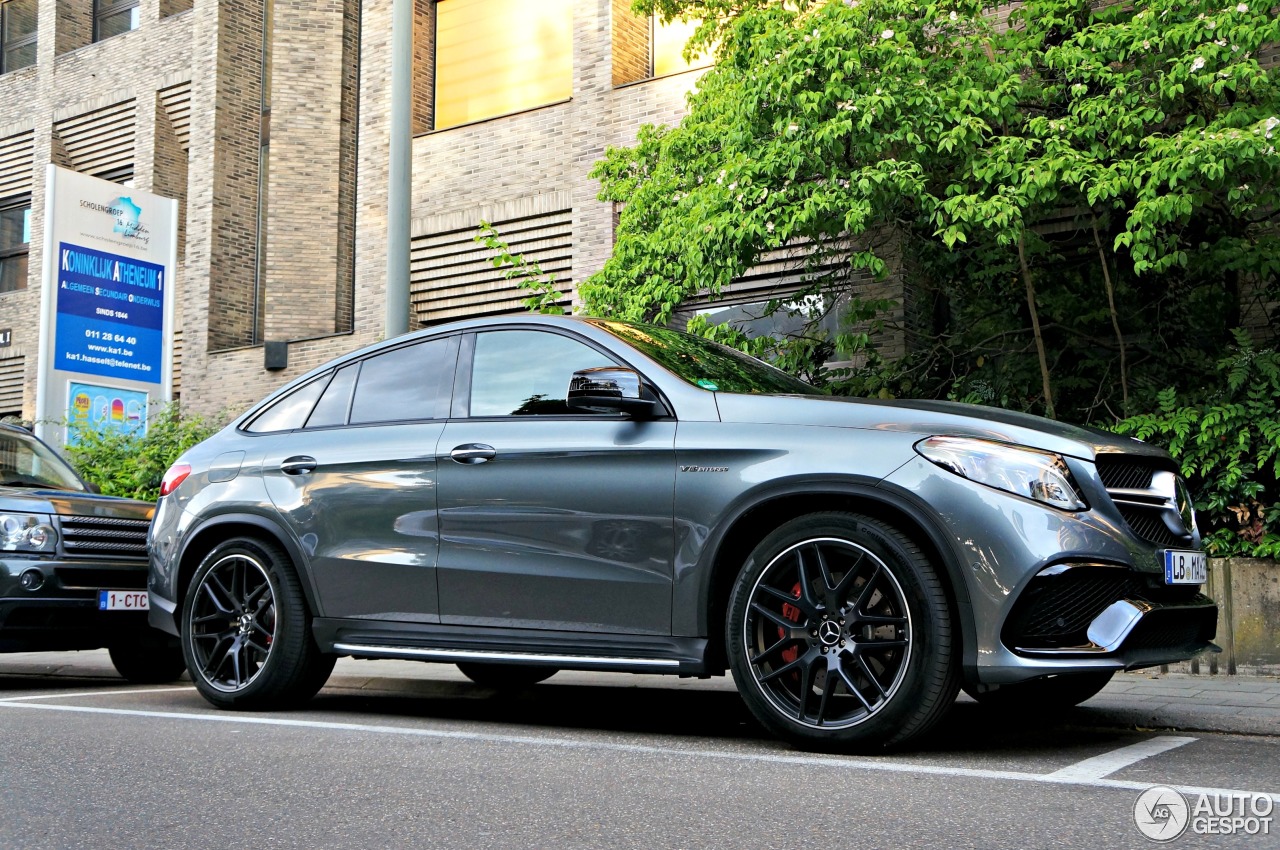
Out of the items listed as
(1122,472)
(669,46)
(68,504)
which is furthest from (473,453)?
(669,46)

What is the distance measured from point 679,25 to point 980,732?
12.1 metres

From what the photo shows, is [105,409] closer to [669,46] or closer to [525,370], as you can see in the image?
[669,46]

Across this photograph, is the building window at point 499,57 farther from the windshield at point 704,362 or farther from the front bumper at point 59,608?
the windshield at point 704,362

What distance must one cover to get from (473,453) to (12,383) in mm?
21970

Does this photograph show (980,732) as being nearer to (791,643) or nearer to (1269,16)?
(791,643)

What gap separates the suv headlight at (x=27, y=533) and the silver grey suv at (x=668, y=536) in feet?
5.11

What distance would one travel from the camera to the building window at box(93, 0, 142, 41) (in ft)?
82.1

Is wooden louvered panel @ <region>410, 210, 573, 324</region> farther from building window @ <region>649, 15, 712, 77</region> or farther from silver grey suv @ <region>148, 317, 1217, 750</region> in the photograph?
silver grey suv @ <region>148, 317, 1217, 750</region>

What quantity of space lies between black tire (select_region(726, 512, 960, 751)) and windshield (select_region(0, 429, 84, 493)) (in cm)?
577

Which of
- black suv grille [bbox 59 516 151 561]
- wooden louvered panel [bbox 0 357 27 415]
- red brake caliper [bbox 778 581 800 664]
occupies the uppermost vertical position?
wooden louvered panel [bbox 0 357 27 415]

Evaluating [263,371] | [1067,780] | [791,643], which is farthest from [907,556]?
[263,371]

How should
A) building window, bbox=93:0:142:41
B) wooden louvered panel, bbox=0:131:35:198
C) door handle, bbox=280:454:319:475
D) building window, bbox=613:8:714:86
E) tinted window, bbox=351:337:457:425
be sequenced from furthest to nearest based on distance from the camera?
1. wooden louvered panel, bbox=0:131:35:198
2. building window, bbox=93:0:142:41
3. building window, bbox=613:8:714:86
4. door handle, bbox=280:454:319:475
5. tinted window, bbox=351:337:457:425

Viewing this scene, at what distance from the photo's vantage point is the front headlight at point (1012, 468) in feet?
16.3

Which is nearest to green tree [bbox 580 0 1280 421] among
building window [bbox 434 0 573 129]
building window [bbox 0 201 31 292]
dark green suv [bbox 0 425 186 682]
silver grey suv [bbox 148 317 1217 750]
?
silver grey suv [bbox 148 317 1217 750]
